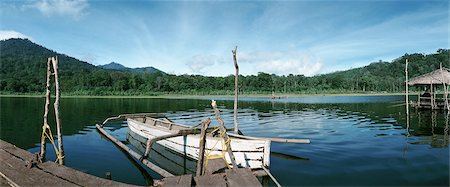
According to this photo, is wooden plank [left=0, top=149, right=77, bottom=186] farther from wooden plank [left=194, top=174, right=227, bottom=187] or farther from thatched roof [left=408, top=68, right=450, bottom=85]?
thatched roof [left=408, top=68, right=450, bottom=85]

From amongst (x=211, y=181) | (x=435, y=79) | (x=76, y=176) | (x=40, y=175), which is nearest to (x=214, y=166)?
(x=211, y=181)

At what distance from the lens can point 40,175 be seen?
6285mm

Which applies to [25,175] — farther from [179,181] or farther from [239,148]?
[239,148]

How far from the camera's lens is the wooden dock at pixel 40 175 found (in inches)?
231

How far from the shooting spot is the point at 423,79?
2797cm

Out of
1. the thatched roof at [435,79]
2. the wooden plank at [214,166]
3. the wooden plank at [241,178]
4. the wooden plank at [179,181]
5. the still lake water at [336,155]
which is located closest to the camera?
the wooden plank at [179,181]

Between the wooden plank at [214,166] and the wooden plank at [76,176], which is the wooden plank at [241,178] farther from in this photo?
the wooden plank at [76,176]

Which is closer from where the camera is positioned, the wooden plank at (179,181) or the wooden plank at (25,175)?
the wooden plank at (179,181)

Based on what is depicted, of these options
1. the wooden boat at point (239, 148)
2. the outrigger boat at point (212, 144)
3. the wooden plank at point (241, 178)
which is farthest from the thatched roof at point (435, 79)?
the wooden plank at point (241, 178)

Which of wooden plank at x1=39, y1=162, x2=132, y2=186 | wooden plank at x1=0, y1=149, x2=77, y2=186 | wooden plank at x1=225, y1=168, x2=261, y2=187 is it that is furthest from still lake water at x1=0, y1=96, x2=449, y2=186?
wooden plank at x1=0, y1=149, x2=77, y2=186

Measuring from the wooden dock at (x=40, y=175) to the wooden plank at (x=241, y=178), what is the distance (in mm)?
2273

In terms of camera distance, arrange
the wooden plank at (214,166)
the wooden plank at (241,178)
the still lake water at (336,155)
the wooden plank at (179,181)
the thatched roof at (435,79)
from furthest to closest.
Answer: the thatched roof at (435,79) → the still lake water at (336,155) → the wooden plank at (214,166) → the wooden plank at (241,178) → the wooden plank at (179,181)

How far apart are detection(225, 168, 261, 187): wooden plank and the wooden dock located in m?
2.27

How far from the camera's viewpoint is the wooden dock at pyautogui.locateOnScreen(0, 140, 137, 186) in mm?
5871
